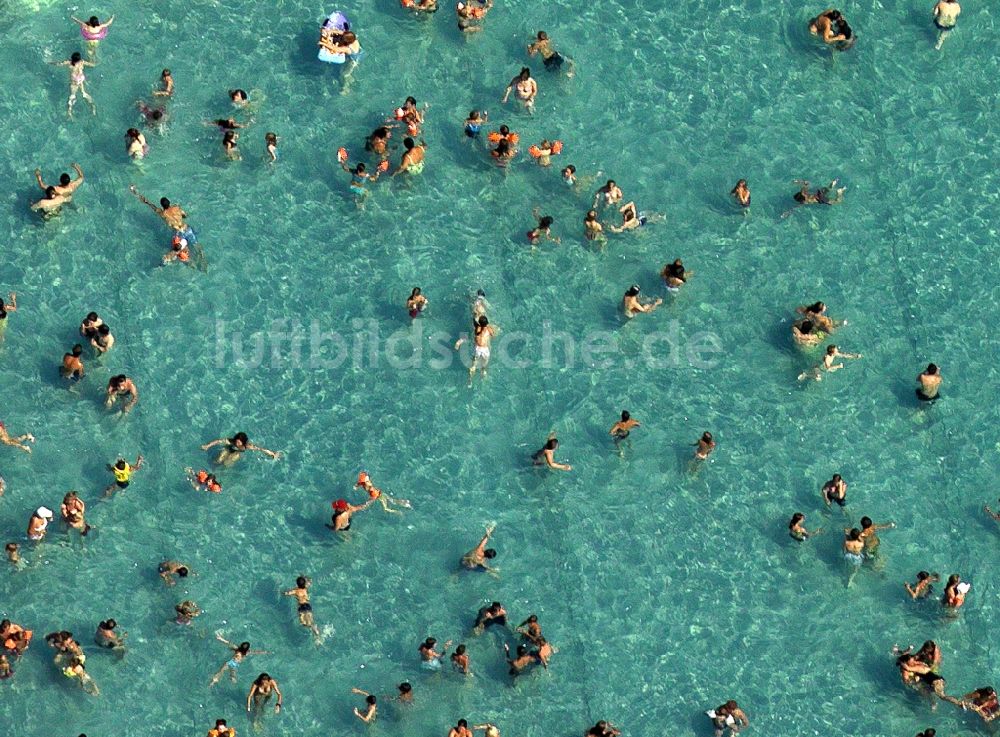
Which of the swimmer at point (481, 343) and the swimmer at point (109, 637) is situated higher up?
the swimmer at point (481, 343)

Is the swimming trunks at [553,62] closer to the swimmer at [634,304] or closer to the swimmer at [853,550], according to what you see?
the swimmer at [634,304]

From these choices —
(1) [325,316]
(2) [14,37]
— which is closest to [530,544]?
(1) [325,316]

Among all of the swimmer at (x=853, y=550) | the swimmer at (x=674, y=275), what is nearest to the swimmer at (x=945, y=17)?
the swimmer at (x=674, y=275)

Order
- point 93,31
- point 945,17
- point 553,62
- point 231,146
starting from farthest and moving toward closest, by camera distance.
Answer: point 945,17, point 553,62, point 93,31, point 231,146

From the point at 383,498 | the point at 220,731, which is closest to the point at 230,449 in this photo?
the point at 383,498

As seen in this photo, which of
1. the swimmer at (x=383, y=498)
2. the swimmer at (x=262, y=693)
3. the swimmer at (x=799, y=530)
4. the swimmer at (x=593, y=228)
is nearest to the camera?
the swimmer at (x=262, y=693)

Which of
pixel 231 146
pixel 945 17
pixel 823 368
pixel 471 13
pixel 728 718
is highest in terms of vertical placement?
pixel 945 17

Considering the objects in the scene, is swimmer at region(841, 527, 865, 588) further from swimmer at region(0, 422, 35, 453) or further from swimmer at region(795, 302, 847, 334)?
swimmer at region(0, 422, 35, 453)

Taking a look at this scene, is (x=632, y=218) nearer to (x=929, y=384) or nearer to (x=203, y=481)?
(x=929, y=384)
